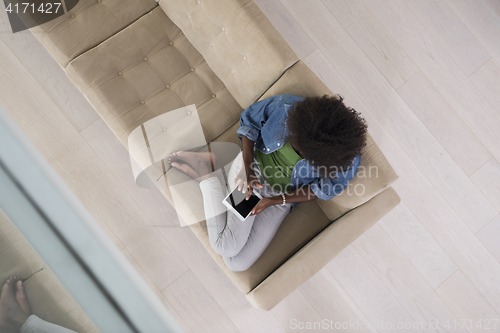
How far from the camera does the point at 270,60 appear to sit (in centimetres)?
128

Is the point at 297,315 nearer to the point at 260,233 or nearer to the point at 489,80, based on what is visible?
the point at 260,233

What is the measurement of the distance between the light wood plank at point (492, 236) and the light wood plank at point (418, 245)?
26 cm

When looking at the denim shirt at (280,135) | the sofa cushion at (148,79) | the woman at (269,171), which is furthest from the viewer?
the sofa cushion at (148,79)

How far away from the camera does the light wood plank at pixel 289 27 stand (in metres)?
1.91

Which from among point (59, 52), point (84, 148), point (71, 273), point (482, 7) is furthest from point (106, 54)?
point (482, 7)

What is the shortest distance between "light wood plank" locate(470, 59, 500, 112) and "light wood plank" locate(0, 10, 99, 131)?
8.31ft

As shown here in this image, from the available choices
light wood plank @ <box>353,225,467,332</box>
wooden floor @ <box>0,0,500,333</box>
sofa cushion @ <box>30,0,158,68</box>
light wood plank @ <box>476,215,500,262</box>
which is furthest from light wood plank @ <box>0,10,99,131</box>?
light wood plank @ <box>476,215,500,262</box>

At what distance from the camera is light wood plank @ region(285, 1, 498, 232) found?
1900mm

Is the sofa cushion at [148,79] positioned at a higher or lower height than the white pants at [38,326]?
higher

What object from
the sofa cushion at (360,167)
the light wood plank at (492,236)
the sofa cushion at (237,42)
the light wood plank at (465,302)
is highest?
the sofa cushion at (237,42)

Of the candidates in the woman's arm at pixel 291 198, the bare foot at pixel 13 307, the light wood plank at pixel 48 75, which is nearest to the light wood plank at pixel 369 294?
the woman's arm at pixel 291 198

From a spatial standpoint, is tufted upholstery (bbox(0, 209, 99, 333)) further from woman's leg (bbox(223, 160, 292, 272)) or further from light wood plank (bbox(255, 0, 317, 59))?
light wood plank (bbox(255, 0, 317, 59))

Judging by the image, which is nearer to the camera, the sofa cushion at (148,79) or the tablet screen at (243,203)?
the tablet screen at (243,203)

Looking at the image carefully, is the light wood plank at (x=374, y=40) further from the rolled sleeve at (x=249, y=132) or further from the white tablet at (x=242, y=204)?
the white tablet at (x=242, y=204)
